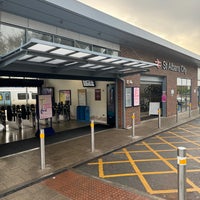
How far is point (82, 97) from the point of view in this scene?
12664mm

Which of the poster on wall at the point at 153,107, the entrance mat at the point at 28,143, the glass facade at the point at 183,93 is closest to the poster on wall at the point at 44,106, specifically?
the entrance mat at the point at 28,143

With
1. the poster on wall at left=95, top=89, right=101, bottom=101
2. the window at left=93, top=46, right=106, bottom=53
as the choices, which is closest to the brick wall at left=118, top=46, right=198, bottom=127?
the window at left=93, top=46, right=106, bottom=53

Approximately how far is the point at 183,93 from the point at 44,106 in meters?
13.4

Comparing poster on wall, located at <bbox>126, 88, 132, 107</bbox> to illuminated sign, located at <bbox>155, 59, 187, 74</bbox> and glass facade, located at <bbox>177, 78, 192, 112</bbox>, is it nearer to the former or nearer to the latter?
illuminated sign, located at <bbox>155, 59, 187, 74</bbox>

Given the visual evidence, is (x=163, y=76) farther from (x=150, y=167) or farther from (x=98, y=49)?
(x=150, y=167)

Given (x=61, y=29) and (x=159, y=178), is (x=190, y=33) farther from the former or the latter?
(x=159, y=178)

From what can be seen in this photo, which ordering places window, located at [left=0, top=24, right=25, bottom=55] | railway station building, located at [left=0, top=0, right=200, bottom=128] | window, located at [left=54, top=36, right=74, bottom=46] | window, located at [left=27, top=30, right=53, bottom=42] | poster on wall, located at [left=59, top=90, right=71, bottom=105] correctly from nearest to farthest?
railway station building, located at [left=0, top=0, right=200, bottom=128] < window, located at [left=0, top=24, right=25, bottom=55] < window, located at [left=27, top=30, right=53, bottom=42] < window, located at [left=54, top=36, right=74, bottom=46] < poster on wall, located at [left=59, top=90, right=71, bottom=105]

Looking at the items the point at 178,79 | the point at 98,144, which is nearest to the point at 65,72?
the point at 98,144

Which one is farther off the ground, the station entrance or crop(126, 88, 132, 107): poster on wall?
the station entrance

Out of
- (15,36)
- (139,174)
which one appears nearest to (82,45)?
(15,36)

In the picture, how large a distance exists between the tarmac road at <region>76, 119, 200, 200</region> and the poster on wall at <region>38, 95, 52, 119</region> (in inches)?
140

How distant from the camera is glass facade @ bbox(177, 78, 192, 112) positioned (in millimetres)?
16188

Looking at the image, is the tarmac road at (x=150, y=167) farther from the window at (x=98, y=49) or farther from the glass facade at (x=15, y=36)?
the window at (x=98, y=49)

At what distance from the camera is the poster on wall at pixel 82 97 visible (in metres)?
12.4
